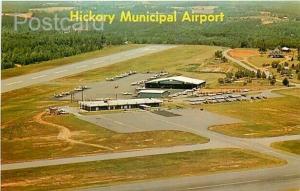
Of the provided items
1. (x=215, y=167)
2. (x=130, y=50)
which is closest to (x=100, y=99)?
(x=130, y=50)

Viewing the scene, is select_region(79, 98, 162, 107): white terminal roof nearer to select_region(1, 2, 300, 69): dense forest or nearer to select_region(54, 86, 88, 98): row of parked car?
select_region(54, 86, 88, 98): row of parked car

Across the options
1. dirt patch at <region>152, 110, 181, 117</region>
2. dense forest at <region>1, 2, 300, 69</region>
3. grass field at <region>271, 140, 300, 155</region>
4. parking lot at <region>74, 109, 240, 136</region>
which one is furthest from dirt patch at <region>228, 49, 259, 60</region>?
grass field at <region>271, 140, 300, 155</region>

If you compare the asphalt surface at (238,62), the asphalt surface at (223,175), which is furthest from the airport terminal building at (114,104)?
the asphalt surface at (238,62)

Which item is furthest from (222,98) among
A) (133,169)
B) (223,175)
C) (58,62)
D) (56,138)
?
(133,169)

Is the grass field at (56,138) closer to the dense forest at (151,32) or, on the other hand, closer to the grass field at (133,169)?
the grass field at (133,169)

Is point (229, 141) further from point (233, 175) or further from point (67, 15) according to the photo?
point (67, 15)
